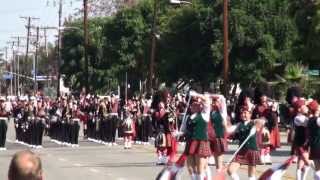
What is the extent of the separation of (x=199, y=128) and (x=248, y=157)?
1358 millimetres

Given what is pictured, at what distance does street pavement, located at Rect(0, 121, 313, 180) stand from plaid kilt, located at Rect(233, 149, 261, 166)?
3.57 m

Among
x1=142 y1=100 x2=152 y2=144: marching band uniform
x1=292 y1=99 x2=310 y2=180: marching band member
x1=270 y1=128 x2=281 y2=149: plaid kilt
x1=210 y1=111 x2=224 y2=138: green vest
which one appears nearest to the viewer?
x1=292 y1=99 x2=310 y2=180: marching band member

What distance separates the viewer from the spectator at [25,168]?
17.0 ft

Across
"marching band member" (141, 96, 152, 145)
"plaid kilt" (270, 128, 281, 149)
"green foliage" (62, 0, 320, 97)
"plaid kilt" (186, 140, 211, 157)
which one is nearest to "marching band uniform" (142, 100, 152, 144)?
"marching band member" (141, 96, 152, 145)

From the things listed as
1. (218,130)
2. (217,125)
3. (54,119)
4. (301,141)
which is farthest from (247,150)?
(54,119)

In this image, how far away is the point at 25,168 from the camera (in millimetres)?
5188

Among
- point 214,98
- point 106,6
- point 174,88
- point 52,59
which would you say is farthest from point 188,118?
point 52,59

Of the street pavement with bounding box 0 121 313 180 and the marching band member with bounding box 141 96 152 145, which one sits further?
the marching band member with bounding box 141 96 152 145

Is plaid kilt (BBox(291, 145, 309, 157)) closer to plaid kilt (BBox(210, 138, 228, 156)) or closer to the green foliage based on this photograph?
plaid kilt (BBox(210, 138, 228, 156))

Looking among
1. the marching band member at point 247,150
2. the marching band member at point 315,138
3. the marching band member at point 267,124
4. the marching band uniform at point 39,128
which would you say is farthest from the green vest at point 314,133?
the marching band uniform at point 39,128

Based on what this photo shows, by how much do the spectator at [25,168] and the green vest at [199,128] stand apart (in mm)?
11286

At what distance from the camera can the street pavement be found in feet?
66.0

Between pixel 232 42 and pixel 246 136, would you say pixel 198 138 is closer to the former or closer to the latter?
pixel 246 136

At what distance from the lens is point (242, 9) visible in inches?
2149
